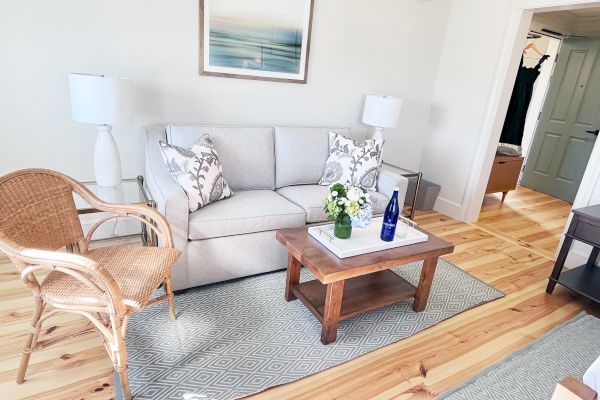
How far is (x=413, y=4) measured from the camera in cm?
350

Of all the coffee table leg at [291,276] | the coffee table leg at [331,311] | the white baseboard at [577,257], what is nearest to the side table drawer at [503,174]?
the white baseboard at [577,257]

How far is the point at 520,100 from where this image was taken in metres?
4.71

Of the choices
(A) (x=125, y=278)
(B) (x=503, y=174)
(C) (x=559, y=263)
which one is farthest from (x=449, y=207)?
(A) (x=125, y=278)

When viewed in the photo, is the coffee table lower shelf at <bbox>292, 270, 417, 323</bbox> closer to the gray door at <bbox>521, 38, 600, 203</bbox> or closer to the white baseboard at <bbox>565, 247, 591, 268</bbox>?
the white baseboard at <bbox>565, 247, 591, 268</bbox>

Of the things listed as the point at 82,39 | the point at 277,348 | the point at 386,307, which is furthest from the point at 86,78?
the point at 386,307

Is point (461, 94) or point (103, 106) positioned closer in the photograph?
point (103, 106)

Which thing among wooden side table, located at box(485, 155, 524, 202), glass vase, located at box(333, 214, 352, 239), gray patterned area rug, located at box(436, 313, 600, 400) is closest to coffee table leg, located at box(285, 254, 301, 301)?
glass vase, located at box(333, 214, 352, 239)

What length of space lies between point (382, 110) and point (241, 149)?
4.58 feet

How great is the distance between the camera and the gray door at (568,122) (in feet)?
14.6

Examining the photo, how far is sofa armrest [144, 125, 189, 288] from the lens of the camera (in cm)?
198

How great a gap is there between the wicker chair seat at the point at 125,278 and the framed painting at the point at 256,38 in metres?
1.60

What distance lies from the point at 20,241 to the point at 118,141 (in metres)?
1.26

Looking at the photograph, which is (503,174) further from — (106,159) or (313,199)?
(106,159)

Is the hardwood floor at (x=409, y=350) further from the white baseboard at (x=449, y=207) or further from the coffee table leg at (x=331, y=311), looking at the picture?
the white baseboard at (x=449, y=207)
